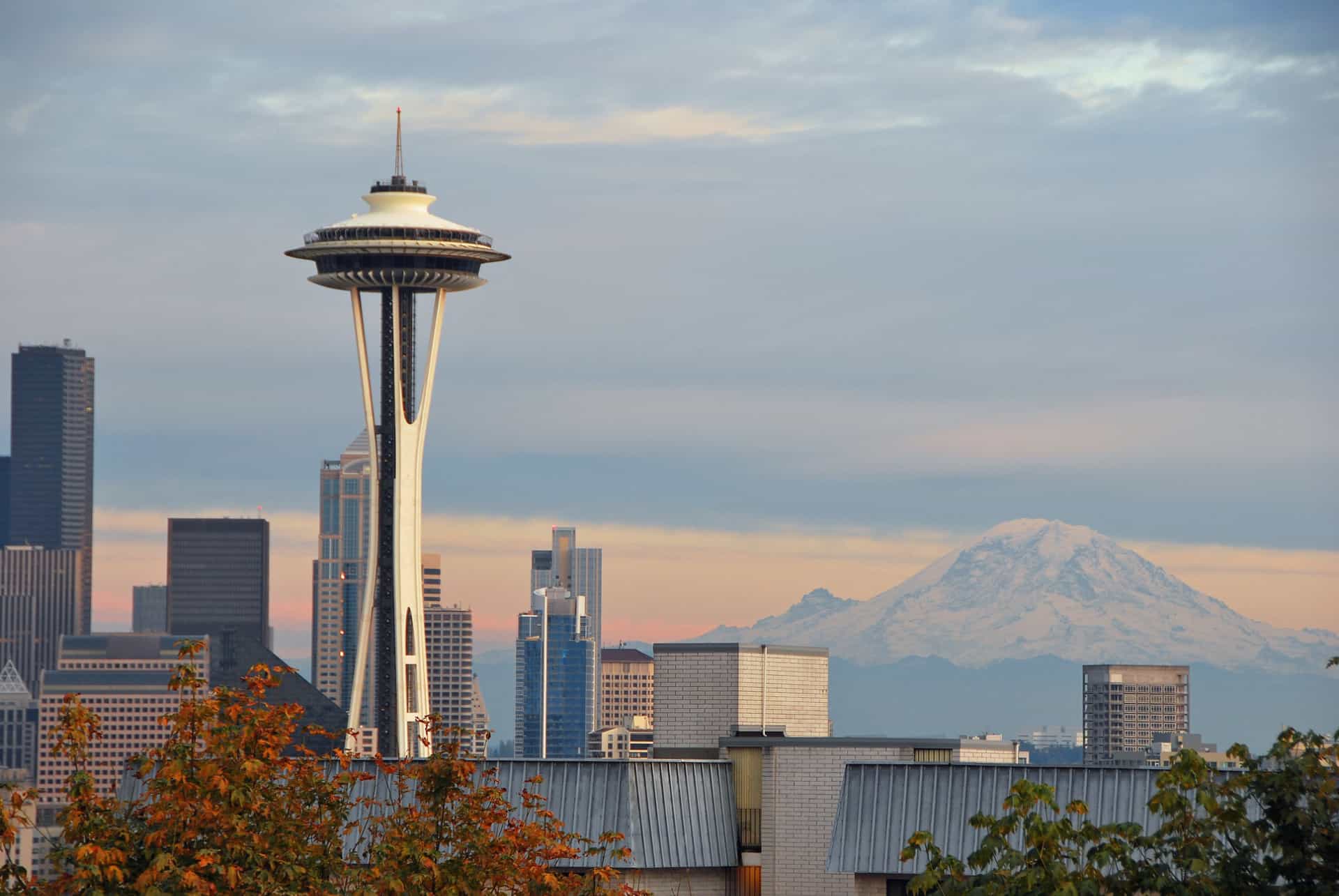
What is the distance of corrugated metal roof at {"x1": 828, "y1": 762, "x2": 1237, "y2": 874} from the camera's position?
42438 mm

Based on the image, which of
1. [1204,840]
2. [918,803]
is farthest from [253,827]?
[918,803]

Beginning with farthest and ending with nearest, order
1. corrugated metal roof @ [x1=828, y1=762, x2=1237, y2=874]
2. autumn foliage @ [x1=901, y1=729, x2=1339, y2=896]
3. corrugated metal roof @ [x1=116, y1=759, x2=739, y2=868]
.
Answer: corrugated metal roof @ [x1=116, y1=759, x2=739, y2=868] → corrugated metal roof @ [x1=828, y1=762, x2=1237, y2=874] → autumn foliage @ [x1=901, y1=729, x2=1339, y2=896]

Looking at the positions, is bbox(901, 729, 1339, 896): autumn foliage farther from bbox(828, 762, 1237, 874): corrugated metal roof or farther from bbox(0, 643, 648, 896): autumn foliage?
bbox(828, 762, 1237, 874): corrugated metal roof

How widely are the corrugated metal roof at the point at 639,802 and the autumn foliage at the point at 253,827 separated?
501 inches

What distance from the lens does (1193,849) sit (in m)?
25.4

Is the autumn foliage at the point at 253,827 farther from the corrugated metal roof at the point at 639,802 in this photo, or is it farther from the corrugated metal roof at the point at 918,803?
the corrugated metal roof at the point at 639,802

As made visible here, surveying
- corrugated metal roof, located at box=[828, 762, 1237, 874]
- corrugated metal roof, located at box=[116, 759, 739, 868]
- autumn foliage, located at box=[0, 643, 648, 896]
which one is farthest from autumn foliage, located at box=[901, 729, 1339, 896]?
corrugated metal roof, located at box=[116, 759, 739, 868]

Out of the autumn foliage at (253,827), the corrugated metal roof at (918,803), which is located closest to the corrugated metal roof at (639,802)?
the corrugated metal roof at (918,803)

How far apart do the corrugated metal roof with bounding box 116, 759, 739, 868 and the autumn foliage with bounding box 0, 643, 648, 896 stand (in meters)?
12.7

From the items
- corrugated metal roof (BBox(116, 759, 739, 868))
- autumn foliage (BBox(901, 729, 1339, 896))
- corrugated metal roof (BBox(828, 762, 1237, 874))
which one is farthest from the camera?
corrugated metal roof (BBox(116, 759, 739, 868))

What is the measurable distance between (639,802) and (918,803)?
5.64 metres

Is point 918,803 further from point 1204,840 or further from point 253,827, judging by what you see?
point 253,827

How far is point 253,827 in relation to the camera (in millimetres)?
28344

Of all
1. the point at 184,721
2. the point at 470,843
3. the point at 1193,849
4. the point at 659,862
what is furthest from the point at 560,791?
the point at 1193,849
